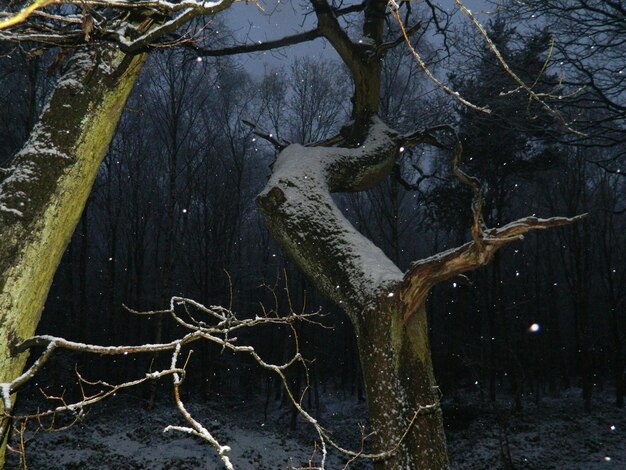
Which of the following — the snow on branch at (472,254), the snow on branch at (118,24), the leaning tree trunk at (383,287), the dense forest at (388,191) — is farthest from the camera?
the dense forest at (388,191)

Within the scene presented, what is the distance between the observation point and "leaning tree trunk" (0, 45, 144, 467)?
2.02m

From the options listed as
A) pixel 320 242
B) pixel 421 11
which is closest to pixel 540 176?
pixel 421 11

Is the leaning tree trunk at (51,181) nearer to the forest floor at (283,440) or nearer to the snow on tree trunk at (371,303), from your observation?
the snow on tree trunk at (371,303)

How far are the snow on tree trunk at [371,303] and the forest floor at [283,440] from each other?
4.44 meters

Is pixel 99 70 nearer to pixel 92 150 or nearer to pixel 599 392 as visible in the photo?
pixel 92 150

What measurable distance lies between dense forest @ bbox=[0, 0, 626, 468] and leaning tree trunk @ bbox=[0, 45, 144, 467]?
2498 mm

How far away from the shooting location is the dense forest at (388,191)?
6820 millimetres

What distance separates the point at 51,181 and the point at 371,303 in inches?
99.7

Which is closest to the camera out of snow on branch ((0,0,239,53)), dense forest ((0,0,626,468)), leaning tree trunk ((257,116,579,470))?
snow on branch ((0,0,239,53))

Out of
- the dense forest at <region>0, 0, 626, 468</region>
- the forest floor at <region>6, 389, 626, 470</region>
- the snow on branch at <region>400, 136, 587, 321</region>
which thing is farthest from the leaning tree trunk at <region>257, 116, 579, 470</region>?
→ the forest floor at <region>6, 389, 626, 470</region>

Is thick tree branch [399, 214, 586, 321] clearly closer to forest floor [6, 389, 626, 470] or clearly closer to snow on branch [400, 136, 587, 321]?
snow on branch [400, 136, 587, 321]

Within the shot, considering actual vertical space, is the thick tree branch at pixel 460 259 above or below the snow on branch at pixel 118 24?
below

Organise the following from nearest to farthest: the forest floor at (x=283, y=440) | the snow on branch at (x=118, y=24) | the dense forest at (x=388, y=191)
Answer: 1. the snow on branch at (x=118, y=24)
2. the dense forest at (x=388, y=191)
3. the forest floor at (x=283, y=440)

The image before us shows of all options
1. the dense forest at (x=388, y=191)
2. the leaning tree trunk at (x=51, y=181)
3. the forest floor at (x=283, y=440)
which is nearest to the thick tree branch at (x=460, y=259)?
the dense forest at (x=388, y=191)
